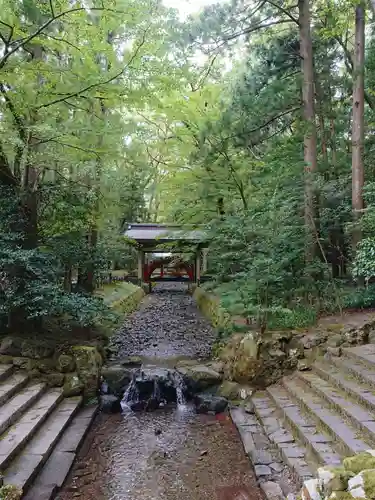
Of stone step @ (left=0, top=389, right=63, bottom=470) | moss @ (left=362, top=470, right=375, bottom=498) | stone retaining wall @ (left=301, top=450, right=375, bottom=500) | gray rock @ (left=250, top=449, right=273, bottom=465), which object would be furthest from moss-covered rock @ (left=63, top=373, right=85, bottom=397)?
moss @ (left=362, top=470, right=375, bottom=498)

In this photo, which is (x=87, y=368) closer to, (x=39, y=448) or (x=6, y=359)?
(x=6, y=359)

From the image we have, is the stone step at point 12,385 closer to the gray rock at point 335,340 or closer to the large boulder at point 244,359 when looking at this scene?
the large boulder at point 244,359

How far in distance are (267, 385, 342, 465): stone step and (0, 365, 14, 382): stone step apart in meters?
4.21

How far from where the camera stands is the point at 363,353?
5.81m

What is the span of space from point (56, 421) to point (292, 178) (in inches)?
249

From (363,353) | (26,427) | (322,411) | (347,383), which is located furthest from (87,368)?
(363,353)

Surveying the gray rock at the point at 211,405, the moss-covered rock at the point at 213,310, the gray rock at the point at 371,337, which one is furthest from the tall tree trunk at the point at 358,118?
the gray rock at the point at 211,405

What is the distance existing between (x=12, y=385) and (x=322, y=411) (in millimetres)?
4427

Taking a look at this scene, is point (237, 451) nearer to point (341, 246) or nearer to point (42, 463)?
point (42, 463)

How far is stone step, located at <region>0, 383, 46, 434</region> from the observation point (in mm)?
4871

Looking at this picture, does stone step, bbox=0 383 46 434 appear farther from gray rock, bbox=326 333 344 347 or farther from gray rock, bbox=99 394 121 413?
gray rock, bbox=326 333 344 347

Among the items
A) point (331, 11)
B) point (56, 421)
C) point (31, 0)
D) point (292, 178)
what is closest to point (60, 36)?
point (31, 0)

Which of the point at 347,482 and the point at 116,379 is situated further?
the point at 116,379

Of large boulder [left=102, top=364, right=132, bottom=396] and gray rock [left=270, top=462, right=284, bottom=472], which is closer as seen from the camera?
gray rock [left=270, top=462, right=284, bottom=472]
